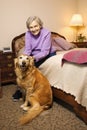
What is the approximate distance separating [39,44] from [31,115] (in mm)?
1071

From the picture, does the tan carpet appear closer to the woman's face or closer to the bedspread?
the bedspread

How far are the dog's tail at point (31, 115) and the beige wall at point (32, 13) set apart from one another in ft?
5.91

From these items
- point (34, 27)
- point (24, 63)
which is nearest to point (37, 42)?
point (34, 27)

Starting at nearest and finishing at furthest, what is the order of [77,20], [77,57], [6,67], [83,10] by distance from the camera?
[77,57], [6,67], [77,20], [83,10]

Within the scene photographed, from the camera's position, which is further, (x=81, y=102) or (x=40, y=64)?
(x=40, y=64)

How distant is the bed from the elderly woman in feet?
0.36

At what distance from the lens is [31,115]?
207 cm

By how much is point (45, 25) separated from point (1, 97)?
1856 millimetres

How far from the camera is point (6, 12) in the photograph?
358 centimetres

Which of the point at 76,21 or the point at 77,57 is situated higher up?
the point at 76,21

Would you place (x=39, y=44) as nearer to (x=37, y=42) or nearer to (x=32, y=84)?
(x=37, y=42)

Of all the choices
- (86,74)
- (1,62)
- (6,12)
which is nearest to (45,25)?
(6,12)

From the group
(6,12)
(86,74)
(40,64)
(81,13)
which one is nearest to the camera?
(86,74)

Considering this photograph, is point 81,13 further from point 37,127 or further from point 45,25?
point 37,127
